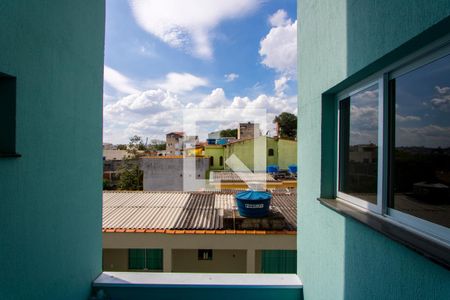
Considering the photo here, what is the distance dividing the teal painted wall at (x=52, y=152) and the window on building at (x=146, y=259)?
17.7 feet

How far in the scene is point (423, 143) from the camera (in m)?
1.13

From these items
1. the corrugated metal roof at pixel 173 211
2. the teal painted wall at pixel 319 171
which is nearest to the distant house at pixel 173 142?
the corrugated metal roof at pixel 173 211

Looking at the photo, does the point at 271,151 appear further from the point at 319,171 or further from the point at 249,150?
the point at 319,171

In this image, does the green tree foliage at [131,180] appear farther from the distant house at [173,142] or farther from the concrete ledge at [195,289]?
the concrete ledge at [195,289]

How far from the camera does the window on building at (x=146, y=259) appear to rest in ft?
24.3

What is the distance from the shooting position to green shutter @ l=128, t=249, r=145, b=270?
7508 mm

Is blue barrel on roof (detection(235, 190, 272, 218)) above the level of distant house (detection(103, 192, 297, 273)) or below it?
above

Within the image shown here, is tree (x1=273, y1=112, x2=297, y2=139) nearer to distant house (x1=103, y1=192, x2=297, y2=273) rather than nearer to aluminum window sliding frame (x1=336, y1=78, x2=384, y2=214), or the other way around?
distant house (x1=103, y1=192, x2=297, y2=273)

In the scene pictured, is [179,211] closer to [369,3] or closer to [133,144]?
[369,3]

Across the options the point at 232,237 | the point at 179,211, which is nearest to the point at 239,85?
the point at 179,211

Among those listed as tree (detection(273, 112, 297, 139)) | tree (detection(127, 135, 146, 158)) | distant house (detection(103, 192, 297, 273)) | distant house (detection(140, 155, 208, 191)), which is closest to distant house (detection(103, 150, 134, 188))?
tree (detection(127, 135, 146, 158))

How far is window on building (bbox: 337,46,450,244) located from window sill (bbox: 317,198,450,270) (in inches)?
1.4

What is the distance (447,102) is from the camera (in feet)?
3.35

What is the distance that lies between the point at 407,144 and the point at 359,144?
0.44 meters
